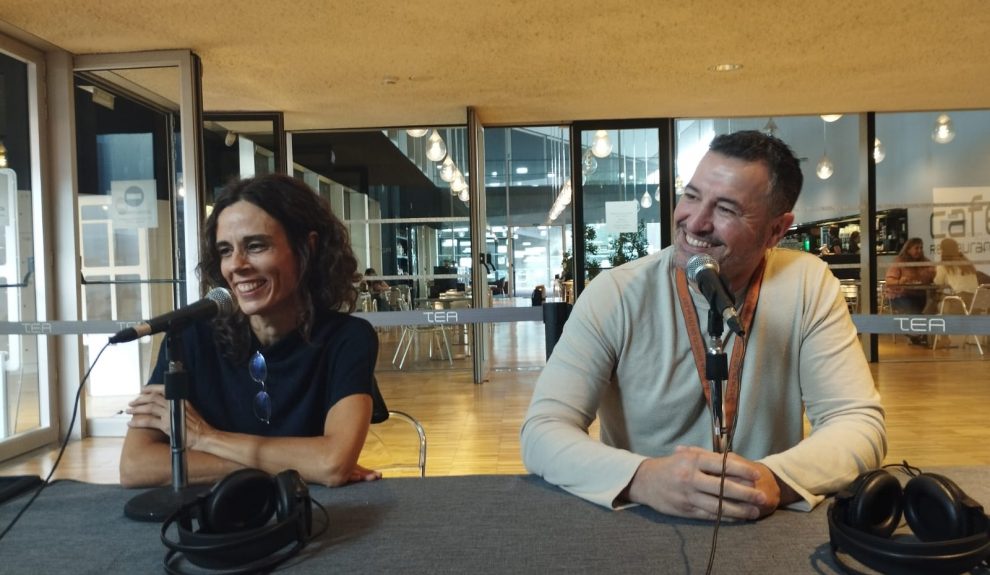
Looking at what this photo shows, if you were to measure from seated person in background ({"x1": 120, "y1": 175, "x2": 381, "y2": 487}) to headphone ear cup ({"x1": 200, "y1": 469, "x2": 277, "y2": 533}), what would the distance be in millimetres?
459

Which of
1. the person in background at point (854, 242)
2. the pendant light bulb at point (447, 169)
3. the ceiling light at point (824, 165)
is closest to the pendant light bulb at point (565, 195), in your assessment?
the pendant light bulb at point (447, 169)

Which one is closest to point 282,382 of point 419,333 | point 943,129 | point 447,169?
point 419,333

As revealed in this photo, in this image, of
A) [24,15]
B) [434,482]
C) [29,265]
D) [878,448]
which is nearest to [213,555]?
[434,482]

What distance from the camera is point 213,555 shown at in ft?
2.89

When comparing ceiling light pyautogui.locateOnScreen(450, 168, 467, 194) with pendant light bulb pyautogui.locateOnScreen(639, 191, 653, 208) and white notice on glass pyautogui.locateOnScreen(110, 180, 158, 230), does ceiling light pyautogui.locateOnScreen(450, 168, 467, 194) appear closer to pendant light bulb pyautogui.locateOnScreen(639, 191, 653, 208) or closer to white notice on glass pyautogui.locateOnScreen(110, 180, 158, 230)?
pendant light bulb pyautogui.locateOnScreen(639, 191, 653, 208)

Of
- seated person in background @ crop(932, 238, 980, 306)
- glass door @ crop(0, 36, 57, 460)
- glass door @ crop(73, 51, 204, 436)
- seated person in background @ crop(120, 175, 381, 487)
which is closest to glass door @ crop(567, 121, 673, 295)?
seated person in background @ crop(932, 238, 980, 306)

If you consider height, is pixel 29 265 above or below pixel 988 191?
below

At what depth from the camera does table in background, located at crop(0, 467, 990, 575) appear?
2.90ft

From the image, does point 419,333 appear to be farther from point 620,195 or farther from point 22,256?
point 22,256

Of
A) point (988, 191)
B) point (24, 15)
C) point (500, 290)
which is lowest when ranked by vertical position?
point (500, 290)

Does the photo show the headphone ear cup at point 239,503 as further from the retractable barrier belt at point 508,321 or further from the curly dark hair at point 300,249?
the retractable barrier belt at point 508,321

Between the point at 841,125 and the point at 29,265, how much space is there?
10622mm

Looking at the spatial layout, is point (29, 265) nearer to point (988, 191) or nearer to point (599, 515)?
point (599, 515)

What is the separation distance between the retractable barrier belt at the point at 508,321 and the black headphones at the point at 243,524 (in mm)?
1663
